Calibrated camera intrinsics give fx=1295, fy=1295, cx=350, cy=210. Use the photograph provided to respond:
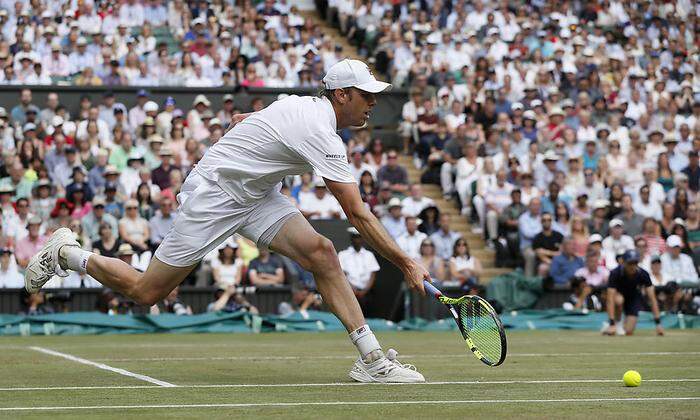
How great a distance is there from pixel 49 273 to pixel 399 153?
1629cm

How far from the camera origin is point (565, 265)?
20.9 m

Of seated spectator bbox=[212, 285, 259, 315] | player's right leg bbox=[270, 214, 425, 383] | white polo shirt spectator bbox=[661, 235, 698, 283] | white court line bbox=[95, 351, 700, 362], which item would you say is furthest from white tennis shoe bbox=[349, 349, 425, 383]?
white polo shirt spectator bbox=[661, 235, 698, 283]

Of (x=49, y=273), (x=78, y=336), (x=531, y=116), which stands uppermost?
(x=531, y=116)

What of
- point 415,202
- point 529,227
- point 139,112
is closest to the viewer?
point 529,227

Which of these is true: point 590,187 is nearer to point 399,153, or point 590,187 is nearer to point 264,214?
point 399,153

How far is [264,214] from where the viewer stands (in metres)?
8.98

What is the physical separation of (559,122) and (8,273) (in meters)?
11.5

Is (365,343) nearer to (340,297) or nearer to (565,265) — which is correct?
(340,297)

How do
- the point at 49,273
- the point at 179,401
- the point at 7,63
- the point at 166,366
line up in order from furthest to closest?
1. the point at 7,63
2. the point at 166,366
3. the point at 49,273
4. the point at 179,401

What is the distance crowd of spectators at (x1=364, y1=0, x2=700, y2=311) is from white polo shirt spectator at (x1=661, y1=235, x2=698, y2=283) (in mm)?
24

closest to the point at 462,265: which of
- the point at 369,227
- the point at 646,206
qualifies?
the point at 646,206

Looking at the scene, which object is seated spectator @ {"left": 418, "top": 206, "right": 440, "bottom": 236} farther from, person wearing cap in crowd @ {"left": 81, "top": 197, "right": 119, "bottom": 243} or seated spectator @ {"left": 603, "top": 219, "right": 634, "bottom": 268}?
person wearing cap in crowd @ {"left": 81, "top": 197, "right": 119, "bottom": 243}

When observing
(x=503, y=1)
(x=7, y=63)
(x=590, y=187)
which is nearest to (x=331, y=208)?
(x=590, y=187)

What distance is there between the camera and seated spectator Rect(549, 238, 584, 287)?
2081 centimetres
